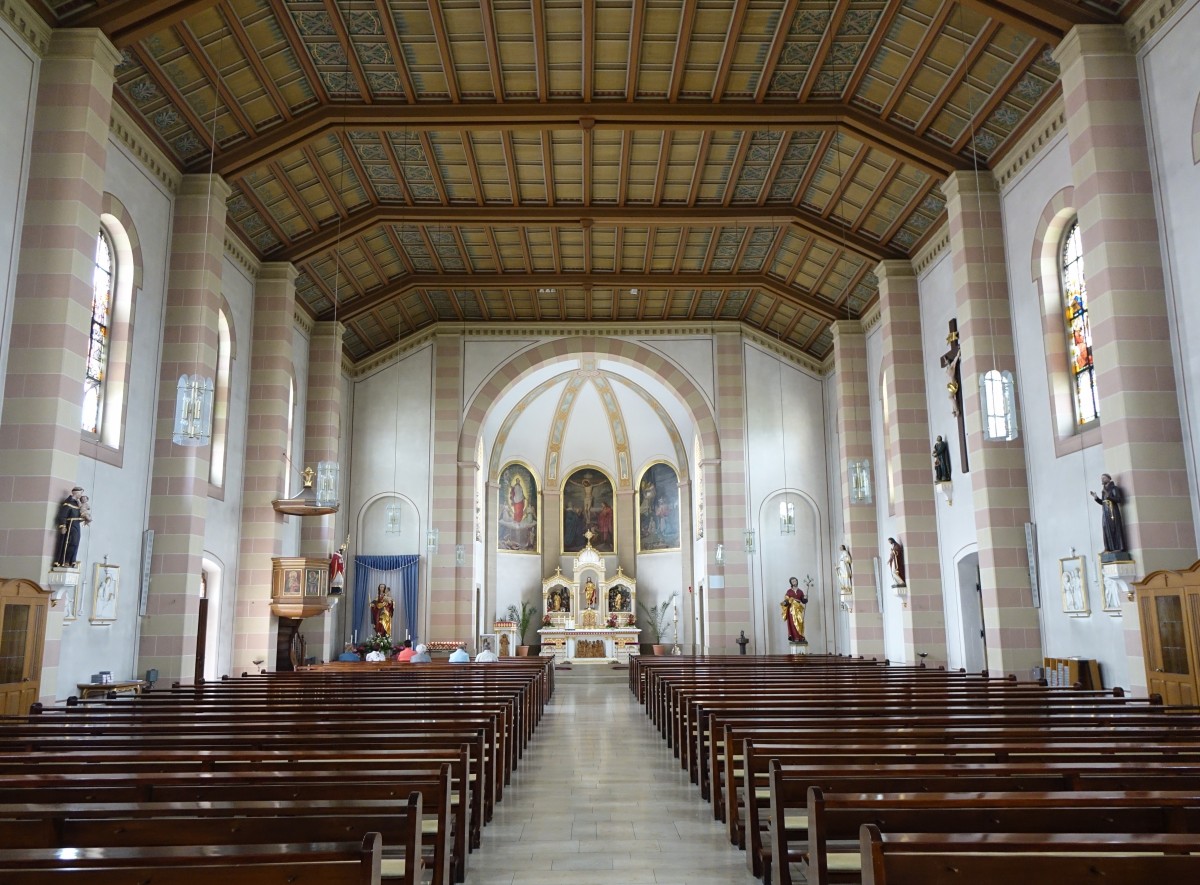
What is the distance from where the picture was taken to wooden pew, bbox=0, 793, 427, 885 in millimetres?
2971

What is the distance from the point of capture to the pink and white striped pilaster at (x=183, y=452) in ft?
38.6

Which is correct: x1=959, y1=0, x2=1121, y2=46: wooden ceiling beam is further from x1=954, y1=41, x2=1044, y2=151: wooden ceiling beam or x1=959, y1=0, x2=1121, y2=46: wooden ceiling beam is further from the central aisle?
the central aisle

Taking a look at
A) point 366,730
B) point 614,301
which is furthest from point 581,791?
point 614,301

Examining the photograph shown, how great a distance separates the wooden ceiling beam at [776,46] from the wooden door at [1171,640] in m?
7.69

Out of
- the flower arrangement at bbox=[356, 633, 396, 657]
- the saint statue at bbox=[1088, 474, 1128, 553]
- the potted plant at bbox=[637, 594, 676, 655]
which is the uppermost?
the saint statue at bbox=[1088, 474, 1128, 553]

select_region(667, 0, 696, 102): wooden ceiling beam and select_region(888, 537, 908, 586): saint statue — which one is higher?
select_region(667, 0, 696, 102): wooden ceiling beam

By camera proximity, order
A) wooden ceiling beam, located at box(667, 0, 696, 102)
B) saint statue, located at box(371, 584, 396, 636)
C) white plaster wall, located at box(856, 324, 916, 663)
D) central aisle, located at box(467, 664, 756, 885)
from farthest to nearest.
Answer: saint statue, located at box(371, 584, 396, 636) → white plaster wall, located at box(856, 324, 916, 663) → wooden ceiling beam, located at box(667, 0, 696, 102) → central aisle, located at box(467, 664, 756, 885)

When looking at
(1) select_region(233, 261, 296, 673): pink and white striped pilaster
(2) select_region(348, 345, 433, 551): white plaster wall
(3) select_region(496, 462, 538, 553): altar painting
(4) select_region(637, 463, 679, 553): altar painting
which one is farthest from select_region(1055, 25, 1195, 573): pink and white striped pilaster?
(3) select_region(496, 462, 538, 553): altar painting

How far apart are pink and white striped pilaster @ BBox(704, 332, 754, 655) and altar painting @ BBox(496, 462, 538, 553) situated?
8.27 metres

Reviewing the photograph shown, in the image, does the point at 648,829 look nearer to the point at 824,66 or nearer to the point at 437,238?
the point at 824,66

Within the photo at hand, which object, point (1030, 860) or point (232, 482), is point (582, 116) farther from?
point (1030, 860)

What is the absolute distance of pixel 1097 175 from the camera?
9469 millimetres

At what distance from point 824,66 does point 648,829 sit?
10.2 meters

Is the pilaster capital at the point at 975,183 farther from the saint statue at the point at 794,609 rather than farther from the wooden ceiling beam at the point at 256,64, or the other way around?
the wooden ceiling beam at the point at 256,64
